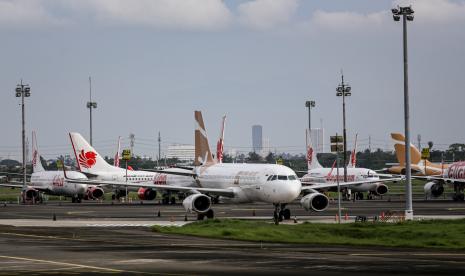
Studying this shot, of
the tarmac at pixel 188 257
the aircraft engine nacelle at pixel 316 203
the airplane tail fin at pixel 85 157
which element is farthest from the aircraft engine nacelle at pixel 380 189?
the tarmac at pixel 188 257

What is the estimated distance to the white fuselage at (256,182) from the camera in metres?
65.9

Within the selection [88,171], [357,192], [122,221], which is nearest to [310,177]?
[357,192]

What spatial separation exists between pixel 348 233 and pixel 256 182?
2131 cm

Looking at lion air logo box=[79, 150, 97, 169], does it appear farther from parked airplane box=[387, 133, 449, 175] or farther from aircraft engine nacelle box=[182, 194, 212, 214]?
aircraft engine nacelle box=[182, 194, 212, 214]

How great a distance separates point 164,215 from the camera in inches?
3095

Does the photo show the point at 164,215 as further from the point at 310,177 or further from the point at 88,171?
the point at 310,177

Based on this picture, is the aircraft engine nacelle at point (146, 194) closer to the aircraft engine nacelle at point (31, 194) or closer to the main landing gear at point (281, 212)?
the aircraft engine nacelle at point (31, 194)

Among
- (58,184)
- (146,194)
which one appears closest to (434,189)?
(146,194)

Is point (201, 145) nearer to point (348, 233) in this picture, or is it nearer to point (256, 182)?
point (256, 182)

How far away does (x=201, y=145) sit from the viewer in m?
87.9

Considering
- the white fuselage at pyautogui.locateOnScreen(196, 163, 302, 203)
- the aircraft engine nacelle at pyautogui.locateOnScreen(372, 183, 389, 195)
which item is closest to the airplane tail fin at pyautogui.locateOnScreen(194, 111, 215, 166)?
the white fuselage at pyautogui.locateOnScreen(196, 163, 302, 203)

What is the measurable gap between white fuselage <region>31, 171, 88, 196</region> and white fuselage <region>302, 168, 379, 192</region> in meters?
29.5

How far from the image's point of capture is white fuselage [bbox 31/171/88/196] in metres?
121

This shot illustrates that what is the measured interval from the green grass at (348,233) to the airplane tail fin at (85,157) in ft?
239
